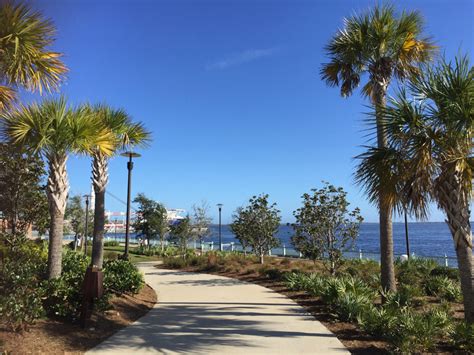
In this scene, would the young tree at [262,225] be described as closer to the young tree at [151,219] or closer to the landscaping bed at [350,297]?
the landscaping bed at [350,297]

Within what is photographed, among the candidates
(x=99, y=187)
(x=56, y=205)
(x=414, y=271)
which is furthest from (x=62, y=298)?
(x=414, y=271)

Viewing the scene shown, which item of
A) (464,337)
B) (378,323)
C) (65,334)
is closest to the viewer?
(464,337)

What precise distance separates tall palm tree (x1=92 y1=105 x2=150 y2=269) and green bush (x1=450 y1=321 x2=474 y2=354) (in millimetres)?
9478

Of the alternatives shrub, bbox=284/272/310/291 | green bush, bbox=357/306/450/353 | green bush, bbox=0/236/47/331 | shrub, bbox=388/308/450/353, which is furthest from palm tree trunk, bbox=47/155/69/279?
shrub, bbox=388/308/450/353

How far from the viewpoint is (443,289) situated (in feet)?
36.1

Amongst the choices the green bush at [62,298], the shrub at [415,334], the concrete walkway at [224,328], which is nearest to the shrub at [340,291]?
the concrete walkway at [224,328]

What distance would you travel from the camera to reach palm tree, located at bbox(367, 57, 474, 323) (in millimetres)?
6453

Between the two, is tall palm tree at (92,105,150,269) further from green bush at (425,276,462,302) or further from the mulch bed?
green bush at (425,276,462,302)

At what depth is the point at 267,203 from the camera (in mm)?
20109

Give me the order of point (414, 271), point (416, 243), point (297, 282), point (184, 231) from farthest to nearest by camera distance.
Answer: point (416, 243)
point (184, 231)
point (414, 271)
point (297, 282)

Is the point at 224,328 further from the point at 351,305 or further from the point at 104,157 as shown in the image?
the point at 104,157

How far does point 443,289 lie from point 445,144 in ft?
19.8

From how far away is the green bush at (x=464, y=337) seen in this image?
5.87 meters

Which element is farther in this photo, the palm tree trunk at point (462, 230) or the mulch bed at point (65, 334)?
the palm tree trunk at point (462, 230)
